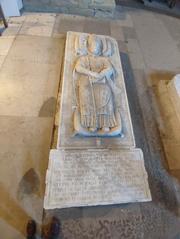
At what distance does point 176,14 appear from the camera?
4625 millimetres

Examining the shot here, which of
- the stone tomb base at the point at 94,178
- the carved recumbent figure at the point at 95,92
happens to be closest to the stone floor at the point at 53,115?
the stone tomb base at the point at 94,178

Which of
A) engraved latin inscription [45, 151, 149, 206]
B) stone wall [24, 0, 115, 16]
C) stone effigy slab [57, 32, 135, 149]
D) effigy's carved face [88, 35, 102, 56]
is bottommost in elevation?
engraved latin inscription [45, 151, 149, 206]

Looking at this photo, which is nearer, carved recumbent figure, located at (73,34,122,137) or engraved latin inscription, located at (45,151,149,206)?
engraved latin inscription, located at (45,151,149,206)

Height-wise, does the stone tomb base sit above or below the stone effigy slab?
below

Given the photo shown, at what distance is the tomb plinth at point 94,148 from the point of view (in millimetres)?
1728

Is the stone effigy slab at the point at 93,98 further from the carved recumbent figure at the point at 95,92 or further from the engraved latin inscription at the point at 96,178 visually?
the engraved latin inscription at the point at 96,178

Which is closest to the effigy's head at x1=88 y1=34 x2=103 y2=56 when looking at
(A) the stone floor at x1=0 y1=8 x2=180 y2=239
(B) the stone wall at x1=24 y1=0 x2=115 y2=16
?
(A) the stone floor at x1=0 y1=8 x2=180 y2=239

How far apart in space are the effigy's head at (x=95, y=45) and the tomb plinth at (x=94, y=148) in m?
0.26

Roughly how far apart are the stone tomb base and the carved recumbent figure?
260mm

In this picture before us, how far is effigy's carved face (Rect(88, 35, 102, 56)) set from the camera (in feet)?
8.95

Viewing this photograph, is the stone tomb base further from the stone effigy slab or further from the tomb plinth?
the stone effigy slab

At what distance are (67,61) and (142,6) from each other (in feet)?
11.0

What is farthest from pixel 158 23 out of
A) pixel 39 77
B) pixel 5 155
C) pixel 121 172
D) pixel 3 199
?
pixel 3 199

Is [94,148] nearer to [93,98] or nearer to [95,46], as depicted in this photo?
[93,98]
